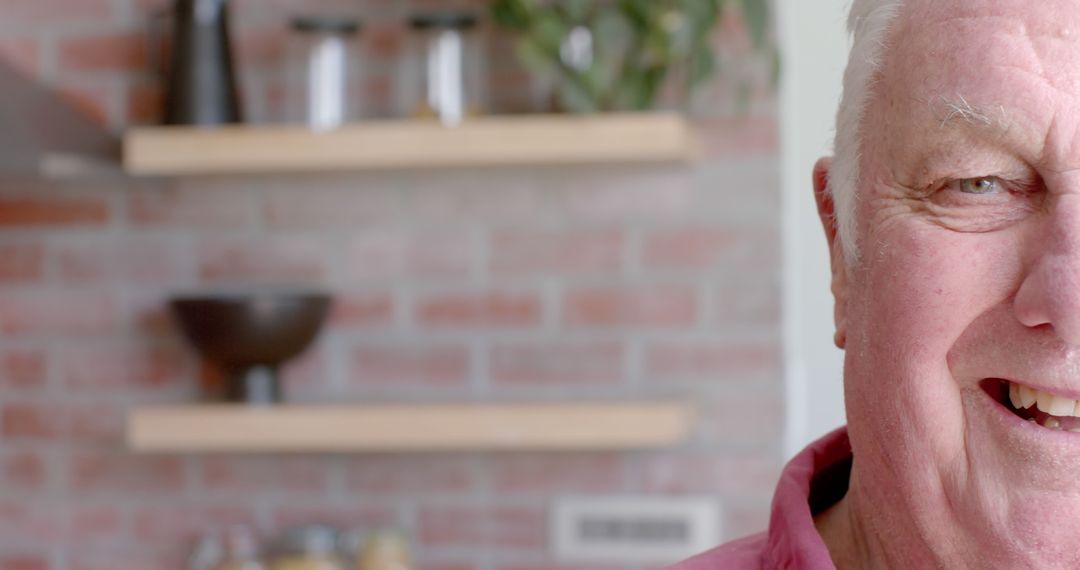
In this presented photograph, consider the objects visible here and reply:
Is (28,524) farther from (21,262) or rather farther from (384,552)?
(384,552)

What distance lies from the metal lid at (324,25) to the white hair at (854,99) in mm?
1440

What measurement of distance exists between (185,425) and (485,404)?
19.6 inches

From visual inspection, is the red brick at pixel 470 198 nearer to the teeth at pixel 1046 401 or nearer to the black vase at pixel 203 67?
the black vase at pixel 203 67

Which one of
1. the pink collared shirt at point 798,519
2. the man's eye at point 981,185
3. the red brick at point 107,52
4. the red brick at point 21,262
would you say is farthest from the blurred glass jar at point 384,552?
the man's eye at point 981,185

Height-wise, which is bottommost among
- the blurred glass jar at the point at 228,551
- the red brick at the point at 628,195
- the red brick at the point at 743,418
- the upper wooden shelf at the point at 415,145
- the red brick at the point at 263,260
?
the blurred glass jar at the point at 228,551

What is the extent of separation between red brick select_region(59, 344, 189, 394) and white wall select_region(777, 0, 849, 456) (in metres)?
1.08

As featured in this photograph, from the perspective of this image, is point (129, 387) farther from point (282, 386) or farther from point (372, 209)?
point (372, 209)

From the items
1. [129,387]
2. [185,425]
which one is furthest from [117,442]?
[185,425]

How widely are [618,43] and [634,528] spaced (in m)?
0.81

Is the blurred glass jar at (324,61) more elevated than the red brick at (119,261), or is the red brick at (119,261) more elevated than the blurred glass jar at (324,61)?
the blurred glass jar at (324,61)

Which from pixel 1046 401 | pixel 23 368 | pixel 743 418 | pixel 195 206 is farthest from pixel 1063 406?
pixel 23 368

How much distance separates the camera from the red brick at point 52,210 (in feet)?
8.55

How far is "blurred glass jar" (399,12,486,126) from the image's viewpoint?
89.6 inches

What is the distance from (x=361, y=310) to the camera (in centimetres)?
252
